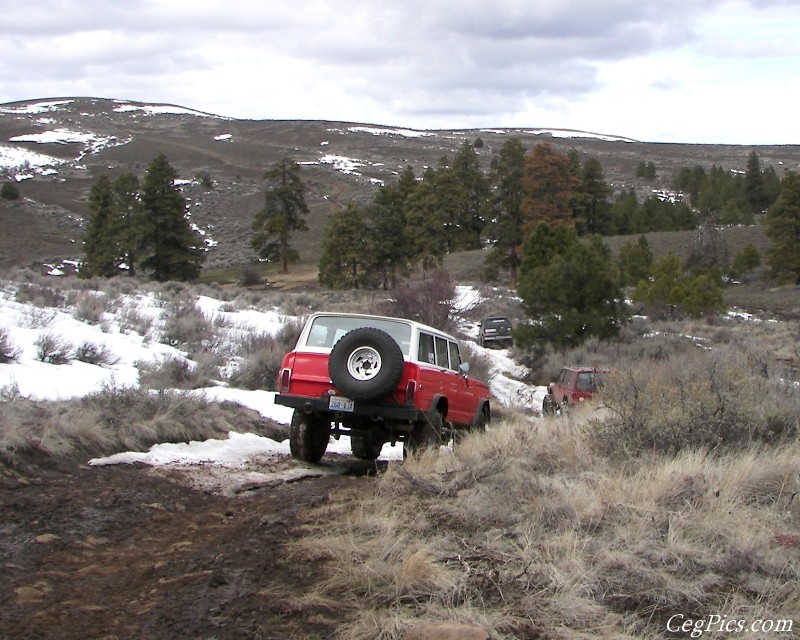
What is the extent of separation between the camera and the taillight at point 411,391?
10242mm

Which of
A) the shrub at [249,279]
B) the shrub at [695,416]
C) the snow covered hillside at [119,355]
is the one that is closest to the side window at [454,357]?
the snow covered hillside at [119,355]

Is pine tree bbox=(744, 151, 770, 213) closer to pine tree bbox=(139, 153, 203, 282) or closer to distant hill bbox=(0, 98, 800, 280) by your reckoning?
distant hill bbox=(0, 98, 800, 280)

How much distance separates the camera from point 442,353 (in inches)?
469

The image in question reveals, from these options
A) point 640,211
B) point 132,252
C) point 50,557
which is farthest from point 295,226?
point 50,557

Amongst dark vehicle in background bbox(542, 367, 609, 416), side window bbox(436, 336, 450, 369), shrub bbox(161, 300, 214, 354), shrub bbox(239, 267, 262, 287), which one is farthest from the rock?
shrub bbox(239, 267, 262, 287)

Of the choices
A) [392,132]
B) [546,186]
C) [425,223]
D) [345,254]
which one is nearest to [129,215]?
[345,254]

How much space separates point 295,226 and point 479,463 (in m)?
55.5

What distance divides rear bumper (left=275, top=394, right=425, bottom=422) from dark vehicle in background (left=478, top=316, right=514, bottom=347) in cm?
2427

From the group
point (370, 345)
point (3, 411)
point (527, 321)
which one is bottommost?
point (527, 321)

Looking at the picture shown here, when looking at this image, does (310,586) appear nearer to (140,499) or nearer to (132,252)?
(140,499)

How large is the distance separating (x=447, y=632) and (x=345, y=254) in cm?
5005

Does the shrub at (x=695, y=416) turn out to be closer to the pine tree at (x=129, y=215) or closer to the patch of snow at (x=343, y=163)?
the pine tree at (x=129, y=215)

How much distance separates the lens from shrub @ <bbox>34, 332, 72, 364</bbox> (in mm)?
13569

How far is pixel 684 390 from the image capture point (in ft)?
30.0
